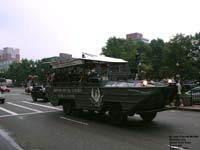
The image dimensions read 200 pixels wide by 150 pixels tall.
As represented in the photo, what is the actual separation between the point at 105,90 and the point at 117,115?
1151 millimetres

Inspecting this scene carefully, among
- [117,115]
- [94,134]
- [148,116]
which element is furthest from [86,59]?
[94,134]

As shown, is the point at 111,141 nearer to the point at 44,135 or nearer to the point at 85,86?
the point at 44,135

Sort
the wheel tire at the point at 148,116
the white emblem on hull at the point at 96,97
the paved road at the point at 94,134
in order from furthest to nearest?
the wheel tire at the point at 148,116
the white emblem on hull at the point at 96,97
the paved road at the point at 94,134

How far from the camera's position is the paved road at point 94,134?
30.4 feet

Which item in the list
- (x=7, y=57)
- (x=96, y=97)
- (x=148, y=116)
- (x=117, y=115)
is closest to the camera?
(x=117, y=115)

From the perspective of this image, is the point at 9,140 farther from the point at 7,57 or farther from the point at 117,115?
the point at 7,57

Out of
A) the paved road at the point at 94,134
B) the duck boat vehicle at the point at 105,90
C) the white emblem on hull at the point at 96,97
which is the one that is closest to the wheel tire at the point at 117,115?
the duck boat vehicle at the point at 105,90

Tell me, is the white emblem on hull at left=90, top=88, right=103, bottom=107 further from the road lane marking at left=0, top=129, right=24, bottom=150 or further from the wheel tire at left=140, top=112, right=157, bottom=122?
the road lane marking at left=0, top=129, right=24, bottom=150

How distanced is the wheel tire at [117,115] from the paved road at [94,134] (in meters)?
0.31

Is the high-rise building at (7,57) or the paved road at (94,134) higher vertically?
the high-rise building at (7,57)

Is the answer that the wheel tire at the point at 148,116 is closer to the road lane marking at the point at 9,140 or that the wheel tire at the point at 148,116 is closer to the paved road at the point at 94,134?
the paved road at the point at 94,134

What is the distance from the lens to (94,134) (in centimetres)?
1132

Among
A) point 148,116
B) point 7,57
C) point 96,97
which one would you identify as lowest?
point 148,116

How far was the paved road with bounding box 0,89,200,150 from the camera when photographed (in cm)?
927
